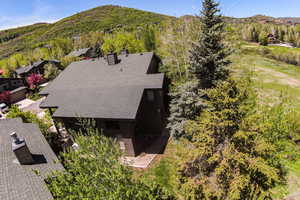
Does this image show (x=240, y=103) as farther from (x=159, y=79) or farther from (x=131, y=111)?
(x=159, y=79)

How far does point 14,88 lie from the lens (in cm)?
4584

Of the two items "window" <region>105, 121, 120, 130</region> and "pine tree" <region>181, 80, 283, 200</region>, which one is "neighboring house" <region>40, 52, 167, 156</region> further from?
"pine tree" <region>181, 80, 283, 200</region>

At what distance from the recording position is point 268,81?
31938mm

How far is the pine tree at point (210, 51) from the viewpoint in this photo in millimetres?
14227

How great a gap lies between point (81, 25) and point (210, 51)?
539ft

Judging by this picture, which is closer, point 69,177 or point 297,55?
point 69,177

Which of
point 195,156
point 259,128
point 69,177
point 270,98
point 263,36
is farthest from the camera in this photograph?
point 263,36

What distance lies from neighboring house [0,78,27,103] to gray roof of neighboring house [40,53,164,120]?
1038 inches

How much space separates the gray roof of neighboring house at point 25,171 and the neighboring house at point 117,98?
3.25 m

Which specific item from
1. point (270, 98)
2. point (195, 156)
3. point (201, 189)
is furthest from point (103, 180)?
point (270, 98)

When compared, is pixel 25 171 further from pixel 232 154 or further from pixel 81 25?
pixel 81 25

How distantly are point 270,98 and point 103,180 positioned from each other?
27.3m

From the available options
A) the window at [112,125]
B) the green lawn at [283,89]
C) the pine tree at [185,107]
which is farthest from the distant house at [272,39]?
the window at [112,125]

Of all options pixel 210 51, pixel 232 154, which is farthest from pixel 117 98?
pixel 232 154
